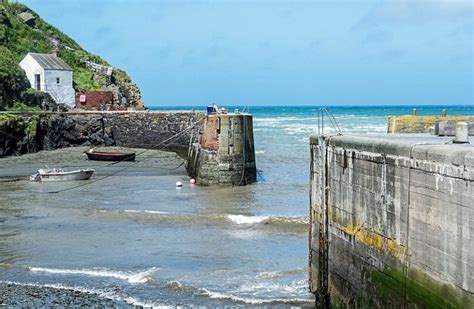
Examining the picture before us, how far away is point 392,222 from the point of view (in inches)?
388

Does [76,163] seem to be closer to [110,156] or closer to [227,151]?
[110,156]

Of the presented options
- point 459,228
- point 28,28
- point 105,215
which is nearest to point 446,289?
point 459,228

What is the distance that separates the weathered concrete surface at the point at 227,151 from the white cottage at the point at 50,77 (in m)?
35.7

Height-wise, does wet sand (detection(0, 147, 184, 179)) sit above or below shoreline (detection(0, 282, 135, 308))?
above

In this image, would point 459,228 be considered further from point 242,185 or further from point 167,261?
point 242,185

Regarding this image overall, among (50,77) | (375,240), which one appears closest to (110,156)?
(50,77)

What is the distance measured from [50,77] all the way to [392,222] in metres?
60.4

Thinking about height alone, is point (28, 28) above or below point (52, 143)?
above

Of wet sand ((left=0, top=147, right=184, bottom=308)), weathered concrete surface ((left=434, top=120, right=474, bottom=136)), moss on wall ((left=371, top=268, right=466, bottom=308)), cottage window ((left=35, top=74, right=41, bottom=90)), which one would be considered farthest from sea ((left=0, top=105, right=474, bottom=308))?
cottage window ((left=35, top=74, right=41, bottom=90))

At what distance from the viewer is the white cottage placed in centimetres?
6675

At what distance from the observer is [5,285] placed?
52.7ft

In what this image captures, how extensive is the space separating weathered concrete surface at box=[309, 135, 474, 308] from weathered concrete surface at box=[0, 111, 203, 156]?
43.6 m

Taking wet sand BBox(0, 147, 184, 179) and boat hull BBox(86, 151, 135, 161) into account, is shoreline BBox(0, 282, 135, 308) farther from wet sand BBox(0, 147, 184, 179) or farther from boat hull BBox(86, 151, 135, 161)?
boat hull BBox(86, 151, 135, 161)

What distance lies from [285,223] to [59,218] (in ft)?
26.3
